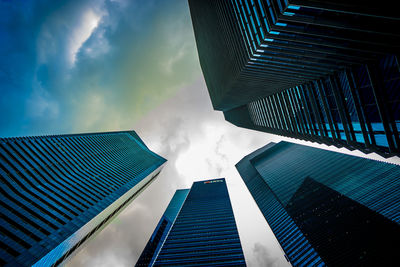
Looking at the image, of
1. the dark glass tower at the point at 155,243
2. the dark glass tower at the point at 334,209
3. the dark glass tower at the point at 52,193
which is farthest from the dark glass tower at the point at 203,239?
the dark glass tower at the point at 52,193

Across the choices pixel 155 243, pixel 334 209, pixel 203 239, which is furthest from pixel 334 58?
pixel 155 243

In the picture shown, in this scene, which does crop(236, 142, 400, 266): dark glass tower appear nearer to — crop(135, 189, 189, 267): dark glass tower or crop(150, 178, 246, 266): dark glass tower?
crop(150, 178, 246, 266): dark glass tower

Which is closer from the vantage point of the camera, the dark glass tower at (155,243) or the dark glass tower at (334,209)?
the dark glass tower at (334,209)

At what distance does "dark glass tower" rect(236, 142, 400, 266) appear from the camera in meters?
73.9

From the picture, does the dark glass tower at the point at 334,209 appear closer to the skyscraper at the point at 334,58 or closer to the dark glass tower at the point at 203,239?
the dark glass tower at the point at 203,239

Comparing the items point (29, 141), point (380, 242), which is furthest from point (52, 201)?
point (380, 242)

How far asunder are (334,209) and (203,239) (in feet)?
244

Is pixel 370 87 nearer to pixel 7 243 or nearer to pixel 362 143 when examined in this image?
pixel 362 143

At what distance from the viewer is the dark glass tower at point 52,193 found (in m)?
37.2

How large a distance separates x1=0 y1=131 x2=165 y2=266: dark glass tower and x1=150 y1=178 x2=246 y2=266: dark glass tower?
50.2 metres

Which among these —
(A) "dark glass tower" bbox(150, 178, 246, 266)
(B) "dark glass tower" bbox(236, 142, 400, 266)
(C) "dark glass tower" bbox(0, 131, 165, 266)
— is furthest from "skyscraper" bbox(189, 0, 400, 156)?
(A) "dark glass tower" bbox(150, 178, 246, 266)

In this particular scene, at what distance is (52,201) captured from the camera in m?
49.7

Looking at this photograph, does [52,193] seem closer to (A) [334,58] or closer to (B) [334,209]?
(A) [334,58]

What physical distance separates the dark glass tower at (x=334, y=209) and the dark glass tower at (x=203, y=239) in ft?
87.3
